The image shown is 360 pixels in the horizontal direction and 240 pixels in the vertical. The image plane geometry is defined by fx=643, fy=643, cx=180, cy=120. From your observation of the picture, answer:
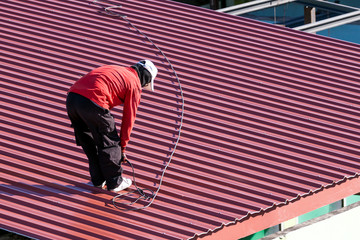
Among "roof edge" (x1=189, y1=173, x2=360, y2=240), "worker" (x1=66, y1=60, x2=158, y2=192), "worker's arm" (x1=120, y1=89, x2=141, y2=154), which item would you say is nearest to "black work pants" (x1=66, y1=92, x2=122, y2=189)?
"worker" (x1=66, y1=60, x2=158, y2=192)

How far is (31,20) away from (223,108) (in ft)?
11.2

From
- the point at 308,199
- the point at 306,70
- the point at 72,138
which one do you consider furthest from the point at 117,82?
the point at 306,70

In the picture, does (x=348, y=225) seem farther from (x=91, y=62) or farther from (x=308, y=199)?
(x=91, y=62)

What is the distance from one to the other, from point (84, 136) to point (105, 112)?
35 cm

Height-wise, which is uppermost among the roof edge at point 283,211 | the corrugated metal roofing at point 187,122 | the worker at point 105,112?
the worker at point 105,112

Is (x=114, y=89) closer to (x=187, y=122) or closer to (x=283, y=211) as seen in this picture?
(x=187, y=122)

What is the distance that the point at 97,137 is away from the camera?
5.54m

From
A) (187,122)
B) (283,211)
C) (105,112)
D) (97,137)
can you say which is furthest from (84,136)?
(283,211)

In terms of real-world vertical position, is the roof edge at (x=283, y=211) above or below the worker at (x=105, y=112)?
below

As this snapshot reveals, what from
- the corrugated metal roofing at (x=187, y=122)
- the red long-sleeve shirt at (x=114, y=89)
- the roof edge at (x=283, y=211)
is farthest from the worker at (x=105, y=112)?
the roof edge at (x=283, y=211)

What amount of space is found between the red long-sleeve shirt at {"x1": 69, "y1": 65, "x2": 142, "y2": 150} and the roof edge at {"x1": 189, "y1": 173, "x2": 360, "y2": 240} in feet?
3.83

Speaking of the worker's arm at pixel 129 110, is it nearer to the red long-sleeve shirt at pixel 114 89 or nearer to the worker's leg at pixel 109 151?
the red long-sleeve shirt at pixel 114 89

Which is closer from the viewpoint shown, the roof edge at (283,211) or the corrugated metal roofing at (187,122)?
the roof edge at (283,211)

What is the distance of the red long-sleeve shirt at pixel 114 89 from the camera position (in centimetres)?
550
